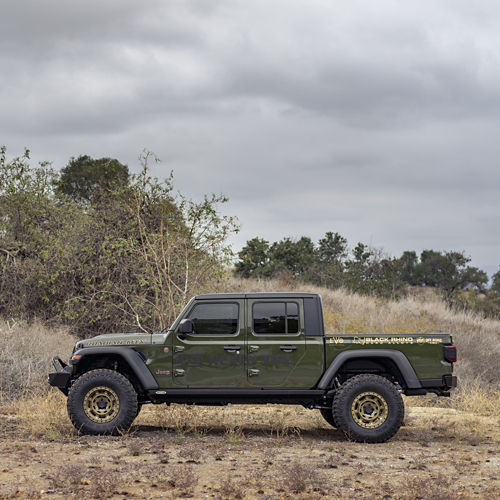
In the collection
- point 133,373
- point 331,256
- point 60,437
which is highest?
point 331,256

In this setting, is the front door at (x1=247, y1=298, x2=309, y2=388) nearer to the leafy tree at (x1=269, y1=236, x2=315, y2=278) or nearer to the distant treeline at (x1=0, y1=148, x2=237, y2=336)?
the distant treeline at (x1=0, y1=148, x2=237, y2=336)

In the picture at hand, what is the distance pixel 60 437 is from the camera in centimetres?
962

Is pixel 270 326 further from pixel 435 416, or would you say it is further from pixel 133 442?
pixel 435 416

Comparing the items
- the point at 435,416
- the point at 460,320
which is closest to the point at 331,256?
the point at 460,320

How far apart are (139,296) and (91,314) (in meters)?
1.44

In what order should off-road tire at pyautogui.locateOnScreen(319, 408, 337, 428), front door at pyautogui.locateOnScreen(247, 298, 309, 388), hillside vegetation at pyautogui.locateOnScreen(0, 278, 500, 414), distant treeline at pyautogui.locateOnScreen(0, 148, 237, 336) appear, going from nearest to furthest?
front door at pyautogui.locateOnScreen(247, 298, 309, 388), off-road tire at pyautogui.locateOnScreen(319, 408, 337, 428), hillside vegetation at pyautogui.locateOnScreen(0, 278, 500, 414), distant treeline at pyautogui.locateOnScreen(0, 148, 237, 336)

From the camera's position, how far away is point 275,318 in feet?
32.0

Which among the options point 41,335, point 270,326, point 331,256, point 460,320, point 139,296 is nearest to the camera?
point 270,326

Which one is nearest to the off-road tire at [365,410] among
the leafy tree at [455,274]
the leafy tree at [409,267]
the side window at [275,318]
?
the side window at [275,318]

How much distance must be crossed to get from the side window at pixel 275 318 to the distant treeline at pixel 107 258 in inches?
356

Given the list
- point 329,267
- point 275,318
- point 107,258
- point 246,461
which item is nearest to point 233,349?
point 275,318

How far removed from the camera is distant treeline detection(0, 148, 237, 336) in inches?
753

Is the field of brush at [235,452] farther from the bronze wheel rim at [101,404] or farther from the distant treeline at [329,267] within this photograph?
the distant treeline at [329,267]

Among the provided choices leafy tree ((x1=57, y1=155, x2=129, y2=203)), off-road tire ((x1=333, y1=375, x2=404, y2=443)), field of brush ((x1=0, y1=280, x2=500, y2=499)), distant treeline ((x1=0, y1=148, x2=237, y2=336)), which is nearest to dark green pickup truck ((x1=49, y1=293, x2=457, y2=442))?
off-road tire ((x1=333, y1=375, x2=404, y2=443))
